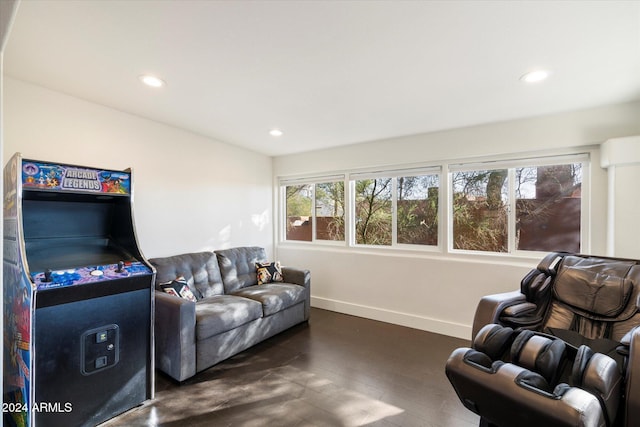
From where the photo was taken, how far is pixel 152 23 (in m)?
1.58

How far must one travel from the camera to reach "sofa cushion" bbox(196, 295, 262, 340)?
7.96ft

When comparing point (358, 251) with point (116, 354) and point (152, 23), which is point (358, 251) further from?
point (152, 23)

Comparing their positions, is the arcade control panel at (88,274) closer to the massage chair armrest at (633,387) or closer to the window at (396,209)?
the massage chair armrest at (633,387)

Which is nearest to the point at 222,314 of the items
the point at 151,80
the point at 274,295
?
the point at 274,295

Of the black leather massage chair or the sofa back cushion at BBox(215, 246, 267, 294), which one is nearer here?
the black leather massage chair

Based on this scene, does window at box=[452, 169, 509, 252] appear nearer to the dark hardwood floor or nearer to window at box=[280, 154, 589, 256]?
window at box=[280, 154, 589, 256]

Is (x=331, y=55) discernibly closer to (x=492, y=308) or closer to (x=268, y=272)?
(x=492, y=308)

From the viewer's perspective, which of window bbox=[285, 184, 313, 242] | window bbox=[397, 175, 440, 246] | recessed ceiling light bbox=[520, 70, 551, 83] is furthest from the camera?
window bbox=[285, 184, 313, 242]

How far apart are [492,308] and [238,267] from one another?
2.77 metres

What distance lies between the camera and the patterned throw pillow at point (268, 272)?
3705 mm

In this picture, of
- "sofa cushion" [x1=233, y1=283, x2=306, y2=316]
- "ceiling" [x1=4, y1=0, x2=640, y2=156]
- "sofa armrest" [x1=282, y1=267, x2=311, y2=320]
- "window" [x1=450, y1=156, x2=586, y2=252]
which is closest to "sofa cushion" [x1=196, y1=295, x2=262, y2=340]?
"sofa cushion" [x1=233, y1=283, x2=306, y2=316]

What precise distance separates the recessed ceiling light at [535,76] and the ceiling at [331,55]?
0.05 metres

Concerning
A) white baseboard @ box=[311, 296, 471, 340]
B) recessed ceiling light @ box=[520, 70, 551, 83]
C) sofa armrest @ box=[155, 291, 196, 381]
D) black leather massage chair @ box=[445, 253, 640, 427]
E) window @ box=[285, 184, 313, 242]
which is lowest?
white baseboard @ box=[311, 296, 471, 340]

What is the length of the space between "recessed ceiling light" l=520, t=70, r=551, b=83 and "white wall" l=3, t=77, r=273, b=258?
336 centimetres
